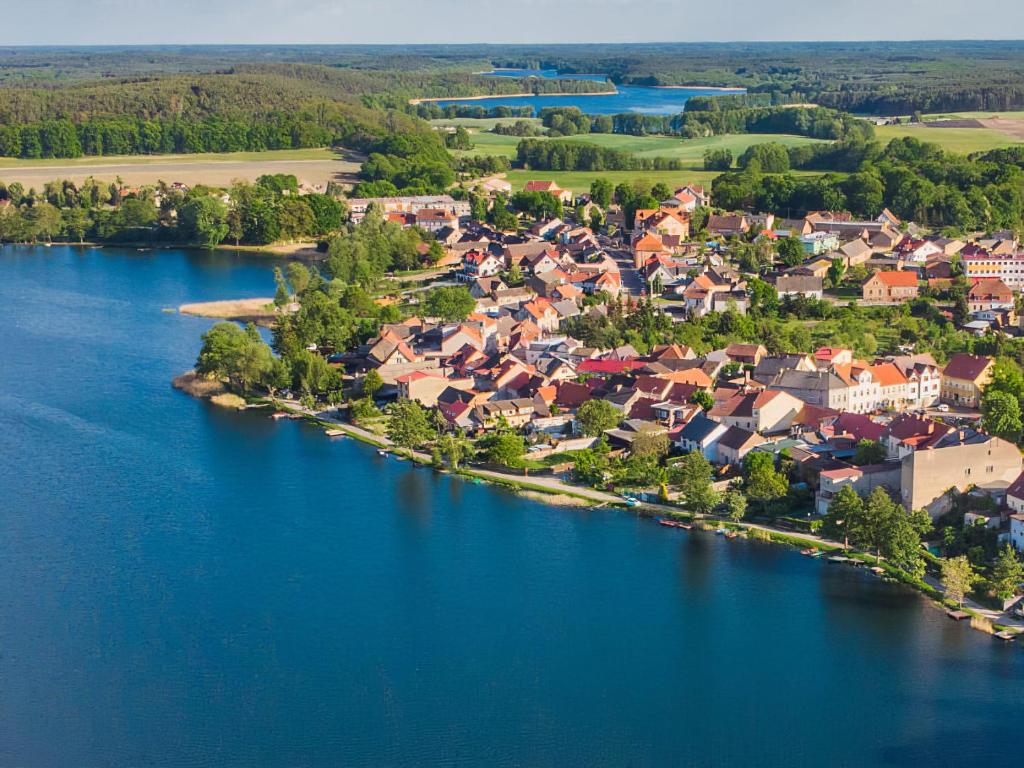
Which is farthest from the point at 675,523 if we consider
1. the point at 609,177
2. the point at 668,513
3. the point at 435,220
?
the point at 609,177

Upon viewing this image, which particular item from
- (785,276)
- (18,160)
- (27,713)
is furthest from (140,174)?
(27,713)

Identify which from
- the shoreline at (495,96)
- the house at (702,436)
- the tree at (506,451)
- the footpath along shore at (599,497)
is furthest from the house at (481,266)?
the shoreline at (495,96)

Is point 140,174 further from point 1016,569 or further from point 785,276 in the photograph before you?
point 1016,569

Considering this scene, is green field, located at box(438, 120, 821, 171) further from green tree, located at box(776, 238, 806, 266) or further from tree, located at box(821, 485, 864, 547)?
tree, located at box(821, 485, 864, 547)

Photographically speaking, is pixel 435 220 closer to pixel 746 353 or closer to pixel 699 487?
pixel 746 353

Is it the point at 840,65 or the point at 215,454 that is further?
the point at 840,65

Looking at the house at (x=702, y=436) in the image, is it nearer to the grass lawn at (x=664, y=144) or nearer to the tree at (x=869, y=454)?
the tree at (x=869, y=454)

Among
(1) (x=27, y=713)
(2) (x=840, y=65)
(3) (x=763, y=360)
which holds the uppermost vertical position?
(2) (x=840, y=65)

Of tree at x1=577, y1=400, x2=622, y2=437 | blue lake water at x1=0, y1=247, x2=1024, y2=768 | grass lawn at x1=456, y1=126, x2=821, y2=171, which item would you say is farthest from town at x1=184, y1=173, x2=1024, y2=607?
grass lawn at x1=456, y1=126, x2=821, y2=171
